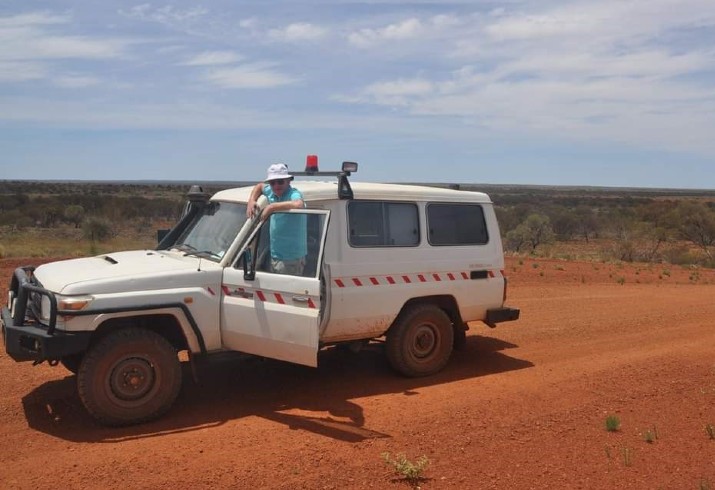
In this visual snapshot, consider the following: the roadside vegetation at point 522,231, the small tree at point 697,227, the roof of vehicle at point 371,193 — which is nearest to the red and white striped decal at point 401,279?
the roof of vehicle at point 371,193

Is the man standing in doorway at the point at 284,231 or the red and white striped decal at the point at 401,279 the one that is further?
the red and white striped decal at the point at 401,279

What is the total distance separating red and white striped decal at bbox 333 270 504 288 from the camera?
6918 mm

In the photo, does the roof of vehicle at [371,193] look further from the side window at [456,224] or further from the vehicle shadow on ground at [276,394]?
the vehicle shadow on ground at [276,394]

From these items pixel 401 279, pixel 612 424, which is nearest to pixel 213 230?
pixel 401 279

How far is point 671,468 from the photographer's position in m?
A: 5.39

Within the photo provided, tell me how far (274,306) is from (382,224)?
1723 millimetres

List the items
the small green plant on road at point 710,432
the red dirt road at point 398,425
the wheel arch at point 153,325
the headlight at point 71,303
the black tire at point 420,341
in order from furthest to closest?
1. the black tire at point 420,341
2. the small green plant on road at point 710,432
3. the wheel arch at point 153,325
4. the headlight at point 71,303
5. the red dirt road at point 398,425

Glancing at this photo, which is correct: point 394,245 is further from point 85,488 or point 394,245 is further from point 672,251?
point 672,251

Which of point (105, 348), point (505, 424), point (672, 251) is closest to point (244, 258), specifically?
point (105, 348)

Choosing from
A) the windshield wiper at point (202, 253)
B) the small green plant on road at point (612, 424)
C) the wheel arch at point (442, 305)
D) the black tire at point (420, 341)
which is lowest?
the small green plant on road at point (612, 424)

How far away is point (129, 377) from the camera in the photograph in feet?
19.1

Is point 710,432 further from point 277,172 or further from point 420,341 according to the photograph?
point 277,172

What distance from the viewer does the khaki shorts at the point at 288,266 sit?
20.7ft

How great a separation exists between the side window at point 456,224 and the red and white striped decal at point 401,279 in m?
0.37
